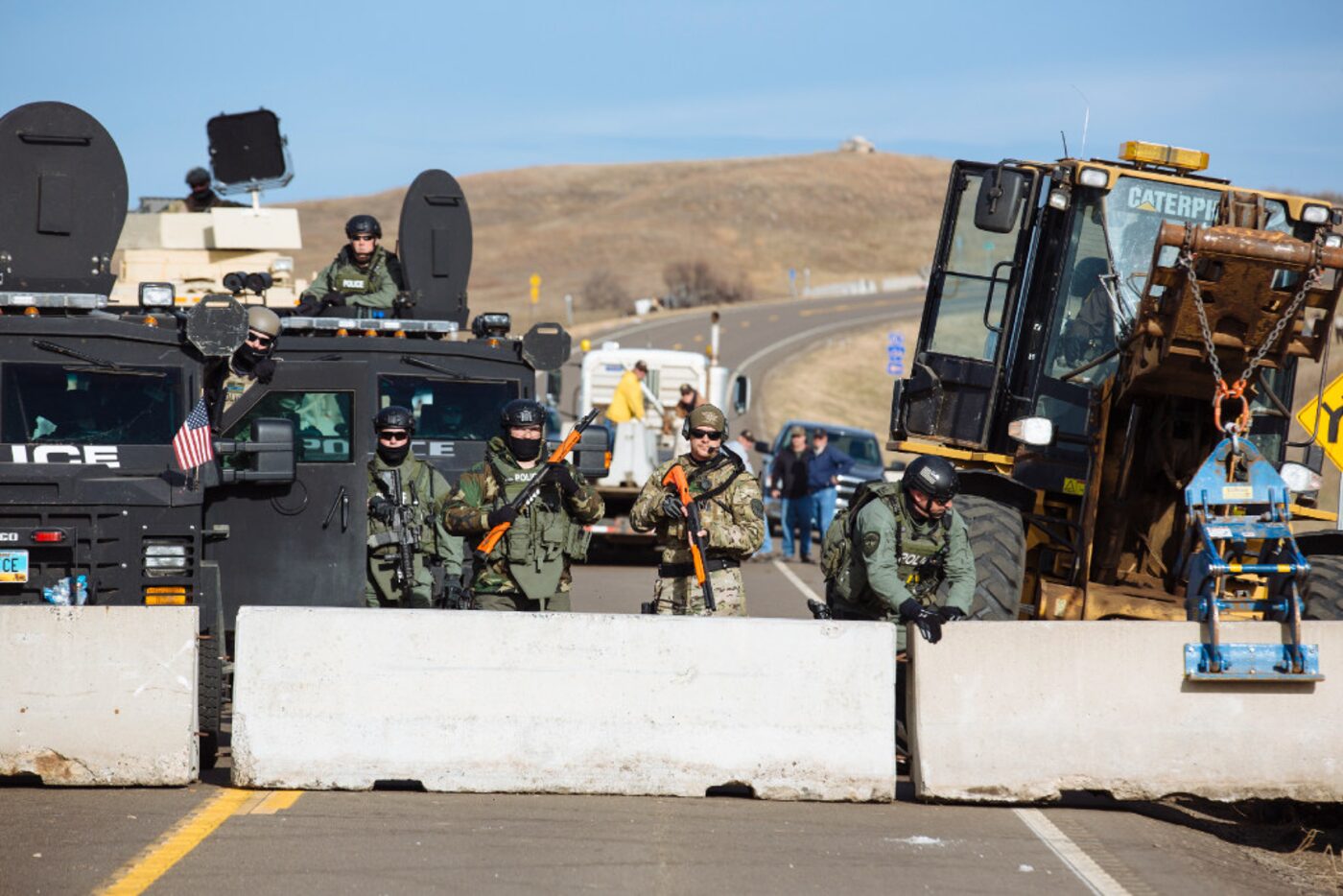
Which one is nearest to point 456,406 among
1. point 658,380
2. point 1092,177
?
point 1092,177

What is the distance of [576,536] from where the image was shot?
31.9ft

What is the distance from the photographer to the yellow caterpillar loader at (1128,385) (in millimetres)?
9273

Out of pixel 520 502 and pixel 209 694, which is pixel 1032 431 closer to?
pixel 520 502

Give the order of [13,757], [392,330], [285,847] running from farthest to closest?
[392,330] → [13,757] → [285,847]

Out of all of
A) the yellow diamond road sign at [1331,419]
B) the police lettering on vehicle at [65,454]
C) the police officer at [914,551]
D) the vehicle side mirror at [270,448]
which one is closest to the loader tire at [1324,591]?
the police officer at [914,551]

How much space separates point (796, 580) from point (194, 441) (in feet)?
37.8

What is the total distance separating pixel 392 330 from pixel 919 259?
4404 inches

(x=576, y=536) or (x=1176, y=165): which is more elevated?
(x=1176, y=165)

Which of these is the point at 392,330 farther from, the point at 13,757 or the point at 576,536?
the point at 13,757

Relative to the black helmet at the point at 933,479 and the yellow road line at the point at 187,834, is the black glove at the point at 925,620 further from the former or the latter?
the yellow road line at the point at 187,834

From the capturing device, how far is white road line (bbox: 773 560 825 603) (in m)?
19.2

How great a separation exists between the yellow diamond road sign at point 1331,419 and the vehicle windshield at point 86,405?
8.49 meters

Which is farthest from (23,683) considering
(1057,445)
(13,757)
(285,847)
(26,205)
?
(1057,445)

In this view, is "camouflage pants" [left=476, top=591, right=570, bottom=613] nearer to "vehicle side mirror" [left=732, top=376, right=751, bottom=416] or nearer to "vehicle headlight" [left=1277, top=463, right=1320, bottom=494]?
"vehicle headlight" [left=1277, top=463, right=1320, bottom=494]
